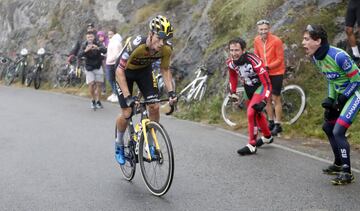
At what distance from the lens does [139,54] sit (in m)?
6.56

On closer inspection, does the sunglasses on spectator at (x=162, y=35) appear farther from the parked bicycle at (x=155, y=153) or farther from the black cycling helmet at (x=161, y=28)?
the parked bicycle at (x=155, y=153)

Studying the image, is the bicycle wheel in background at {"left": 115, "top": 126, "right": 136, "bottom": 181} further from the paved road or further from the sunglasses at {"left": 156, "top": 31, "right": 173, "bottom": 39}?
the sunglasses at {"left": 156, "top": 31, "right": 173, "bottom": 39}

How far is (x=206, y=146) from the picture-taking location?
9492mm

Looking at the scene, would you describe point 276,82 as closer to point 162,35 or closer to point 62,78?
point 162,35

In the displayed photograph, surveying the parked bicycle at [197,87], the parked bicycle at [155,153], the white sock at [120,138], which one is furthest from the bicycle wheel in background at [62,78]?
the parked bicycle at [155,153]

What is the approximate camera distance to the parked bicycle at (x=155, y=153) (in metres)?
6.07

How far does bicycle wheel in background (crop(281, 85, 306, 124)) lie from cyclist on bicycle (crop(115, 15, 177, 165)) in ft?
15.2

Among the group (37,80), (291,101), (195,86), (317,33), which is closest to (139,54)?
(317,33)

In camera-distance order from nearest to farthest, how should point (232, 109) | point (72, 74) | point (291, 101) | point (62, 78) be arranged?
point (291, 101) → point (232, 109) → point (72, 74) → point (62, 78)

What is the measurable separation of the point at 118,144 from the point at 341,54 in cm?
310

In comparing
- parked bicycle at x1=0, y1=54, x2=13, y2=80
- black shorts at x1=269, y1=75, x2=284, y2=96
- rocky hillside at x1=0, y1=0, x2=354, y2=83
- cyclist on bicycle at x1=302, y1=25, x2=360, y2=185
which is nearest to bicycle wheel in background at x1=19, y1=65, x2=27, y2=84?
rocky hillside at x1=0, y1=0, x2=354, y2=83

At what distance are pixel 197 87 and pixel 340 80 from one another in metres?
7.45

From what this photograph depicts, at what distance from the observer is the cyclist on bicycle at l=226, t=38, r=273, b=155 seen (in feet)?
27.9

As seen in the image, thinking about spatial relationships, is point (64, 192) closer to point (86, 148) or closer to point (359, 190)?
point (86, 148)
